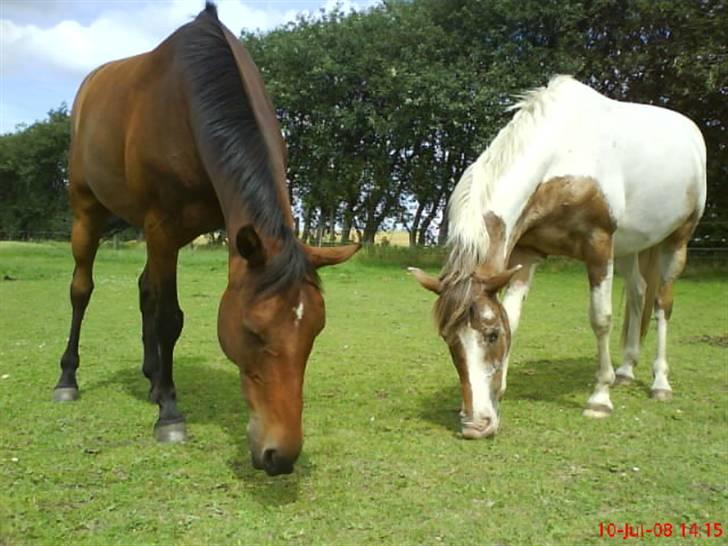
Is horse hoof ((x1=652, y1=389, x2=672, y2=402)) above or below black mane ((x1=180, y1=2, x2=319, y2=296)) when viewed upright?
below

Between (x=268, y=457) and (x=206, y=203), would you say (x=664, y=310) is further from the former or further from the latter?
(x=268, y=457)

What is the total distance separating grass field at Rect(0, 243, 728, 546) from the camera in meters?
2.79

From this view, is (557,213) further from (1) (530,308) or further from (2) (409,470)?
(1) (530,308)

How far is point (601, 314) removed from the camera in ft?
16.3

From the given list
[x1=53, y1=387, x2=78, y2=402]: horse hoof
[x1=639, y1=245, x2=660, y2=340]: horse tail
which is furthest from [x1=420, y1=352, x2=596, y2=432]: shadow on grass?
[x1=53, y1=387, x2=78, y2=402]: horse hoof

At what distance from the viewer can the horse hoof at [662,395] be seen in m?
5.22

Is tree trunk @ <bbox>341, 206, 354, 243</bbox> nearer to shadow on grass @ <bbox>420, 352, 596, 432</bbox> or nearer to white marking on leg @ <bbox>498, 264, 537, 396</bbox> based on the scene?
shadow on grass @ <bbox>420, 352, 596, 432</bbox>

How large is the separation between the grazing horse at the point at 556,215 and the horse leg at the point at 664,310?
0.04 ft

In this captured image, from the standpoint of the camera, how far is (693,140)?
19.8ft

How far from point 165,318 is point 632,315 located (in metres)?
4.34

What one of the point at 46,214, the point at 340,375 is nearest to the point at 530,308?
the point at 340,375

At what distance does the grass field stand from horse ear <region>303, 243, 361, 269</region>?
1.15 meters

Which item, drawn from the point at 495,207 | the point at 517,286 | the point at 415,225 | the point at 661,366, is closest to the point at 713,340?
the point at 661,366
